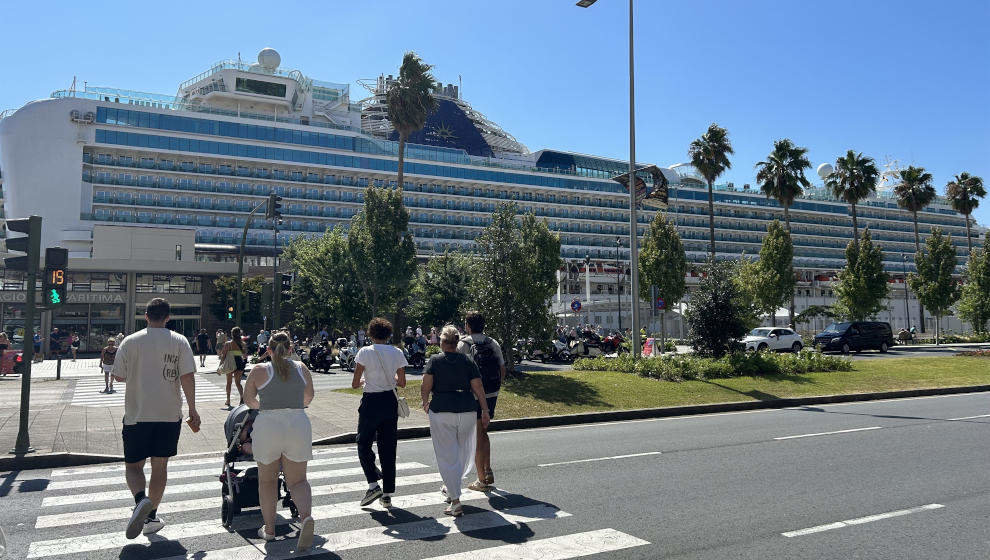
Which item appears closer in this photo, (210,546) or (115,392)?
(210,546)

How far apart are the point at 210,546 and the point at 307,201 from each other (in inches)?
2937

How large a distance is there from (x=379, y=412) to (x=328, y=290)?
35.6 m

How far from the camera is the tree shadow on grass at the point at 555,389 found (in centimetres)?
1416

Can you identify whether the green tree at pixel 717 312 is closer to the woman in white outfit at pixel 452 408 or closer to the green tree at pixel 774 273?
the woman in white outfit at pixel 452 408

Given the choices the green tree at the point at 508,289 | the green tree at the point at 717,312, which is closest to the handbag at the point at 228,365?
the green tree at the point at 508,289

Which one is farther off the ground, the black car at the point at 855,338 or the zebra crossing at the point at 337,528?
the black car at the point at 855,338

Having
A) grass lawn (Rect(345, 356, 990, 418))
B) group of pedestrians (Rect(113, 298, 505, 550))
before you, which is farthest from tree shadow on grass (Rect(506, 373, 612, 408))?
group of pedestrians (Rect(113, 298, 505, 550))

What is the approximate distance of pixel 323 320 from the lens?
4678 centimetres

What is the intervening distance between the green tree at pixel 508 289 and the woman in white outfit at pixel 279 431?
11068 mm

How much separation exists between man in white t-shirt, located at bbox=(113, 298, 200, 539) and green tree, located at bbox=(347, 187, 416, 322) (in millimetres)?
29651

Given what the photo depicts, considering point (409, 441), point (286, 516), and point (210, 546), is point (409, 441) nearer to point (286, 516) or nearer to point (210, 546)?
point (286, 516)

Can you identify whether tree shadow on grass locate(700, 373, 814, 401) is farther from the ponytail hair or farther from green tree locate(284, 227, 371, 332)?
green tree locate(284, 227, 371, 332)

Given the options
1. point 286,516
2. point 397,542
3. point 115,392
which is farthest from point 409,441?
point 115,392

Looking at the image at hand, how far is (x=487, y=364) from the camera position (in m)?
7.62
